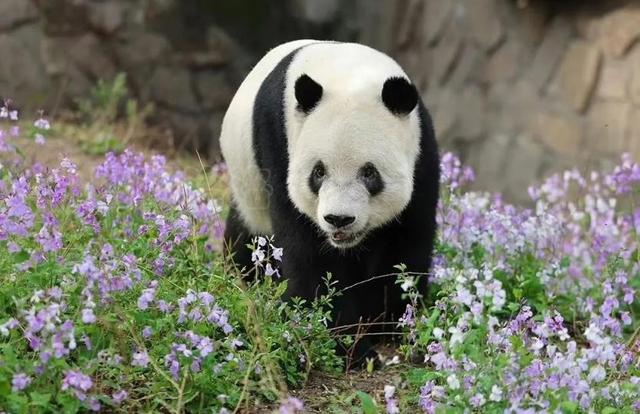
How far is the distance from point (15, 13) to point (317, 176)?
5289 mm

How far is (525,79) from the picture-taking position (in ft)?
25.9

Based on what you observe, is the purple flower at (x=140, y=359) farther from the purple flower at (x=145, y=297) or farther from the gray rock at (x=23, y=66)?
the gray rock at (x=23, y=66)

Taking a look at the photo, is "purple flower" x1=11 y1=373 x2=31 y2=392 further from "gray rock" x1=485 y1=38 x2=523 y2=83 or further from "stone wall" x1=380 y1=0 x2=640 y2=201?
"gray rock" x1=485 y1=38 x2=523 y2=83

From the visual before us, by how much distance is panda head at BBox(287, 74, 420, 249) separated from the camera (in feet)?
12.5

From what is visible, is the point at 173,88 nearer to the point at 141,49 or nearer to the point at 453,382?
the point at 141,49

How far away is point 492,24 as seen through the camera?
26.5 ft

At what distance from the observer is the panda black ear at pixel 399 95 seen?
3807 mm

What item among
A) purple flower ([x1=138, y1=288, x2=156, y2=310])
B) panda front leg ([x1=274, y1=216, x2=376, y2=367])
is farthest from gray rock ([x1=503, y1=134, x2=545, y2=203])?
purple flower ([x1=138, y1=288, x2=156, y2=310])

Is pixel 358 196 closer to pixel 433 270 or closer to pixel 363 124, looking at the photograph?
pixel 363 124

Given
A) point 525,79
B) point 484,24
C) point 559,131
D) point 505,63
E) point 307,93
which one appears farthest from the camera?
point 484,24

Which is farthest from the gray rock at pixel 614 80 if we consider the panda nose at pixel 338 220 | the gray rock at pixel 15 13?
the gray rock at pixel 15 13

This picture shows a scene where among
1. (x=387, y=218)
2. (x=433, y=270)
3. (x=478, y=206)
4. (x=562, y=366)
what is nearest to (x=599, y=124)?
(x=478, y=206)

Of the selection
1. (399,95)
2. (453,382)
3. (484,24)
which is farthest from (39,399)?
(484,24)

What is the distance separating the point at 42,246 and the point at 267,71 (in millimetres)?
1655
